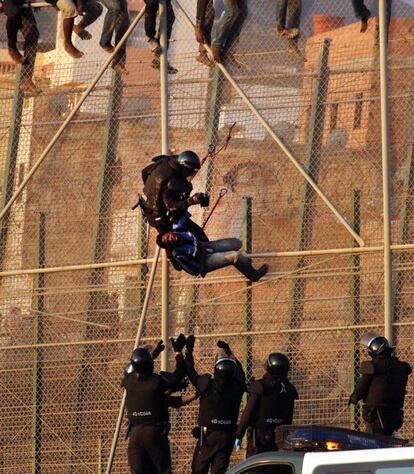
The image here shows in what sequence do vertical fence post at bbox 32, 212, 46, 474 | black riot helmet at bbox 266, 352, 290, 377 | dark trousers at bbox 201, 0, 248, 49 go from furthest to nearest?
dark trousers at bbox 201, 0, 248, 49
vertical fence post at bbox 32, 212, 46, 474
black riot helmet at bbox 266, 352, 290, 377

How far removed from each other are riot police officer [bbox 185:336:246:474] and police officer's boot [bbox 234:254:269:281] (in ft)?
3.25

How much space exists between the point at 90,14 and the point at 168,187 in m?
4.84

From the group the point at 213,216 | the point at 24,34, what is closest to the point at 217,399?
the point at 213,216

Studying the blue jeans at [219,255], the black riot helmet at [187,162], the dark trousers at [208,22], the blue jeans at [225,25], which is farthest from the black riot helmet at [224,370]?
the dark trousers at [208,22]

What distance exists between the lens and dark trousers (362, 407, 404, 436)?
17.1 meters

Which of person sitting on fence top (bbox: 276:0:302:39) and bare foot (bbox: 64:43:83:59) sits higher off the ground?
person sitting on fence top (bbox: 276:0:302:39)

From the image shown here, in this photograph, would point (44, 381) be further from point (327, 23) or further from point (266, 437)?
point (327, 23)

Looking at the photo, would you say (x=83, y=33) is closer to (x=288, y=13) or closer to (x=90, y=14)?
(x=90, y=14)

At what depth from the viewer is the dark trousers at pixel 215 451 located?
17328 millimetres

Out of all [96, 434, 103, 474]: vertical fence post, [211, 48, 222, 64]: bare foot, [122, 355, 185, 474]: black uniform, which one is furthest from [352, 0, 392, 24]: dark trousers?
[96, 434, 103, 474]: vertical fence post

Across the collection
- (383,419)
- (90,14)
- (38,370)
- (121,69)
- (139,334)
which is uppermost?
(90,14)

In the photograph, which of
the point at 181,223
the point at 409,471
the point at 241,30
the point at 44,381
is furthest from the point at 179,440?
the point at 409,471

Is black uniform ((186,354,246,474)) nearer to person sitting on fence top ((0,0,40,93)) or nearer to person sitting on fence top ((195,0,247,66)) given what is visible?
person sitting on fence top ((195,0,247,66))

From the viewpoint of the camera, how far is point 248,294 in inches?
771
